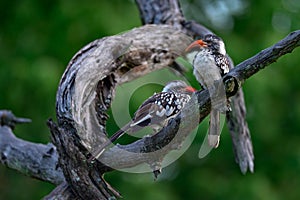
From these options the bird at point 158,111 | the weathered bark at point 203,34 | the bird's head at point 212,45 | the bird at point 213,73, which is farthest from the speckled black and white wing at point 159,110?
the weathered bark at point 203,34

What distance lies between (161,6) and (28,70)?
4.78ft

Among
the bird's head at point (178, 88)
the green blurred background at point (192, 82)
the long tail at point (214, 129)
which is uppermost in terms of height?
the bird's head at point (178, 88)

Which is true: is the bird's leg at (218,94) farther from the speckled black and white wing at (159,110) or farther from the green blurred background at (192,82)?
the green blurred background at (192,82)

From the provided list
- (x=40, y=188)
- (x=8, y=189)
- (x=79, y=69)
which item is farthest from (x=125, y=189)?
(x=79, y=69)

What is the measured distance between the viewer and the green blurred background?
5.59 metres

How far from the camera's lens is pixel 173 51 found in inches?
164

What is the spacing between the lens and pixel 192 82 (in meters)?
5.31

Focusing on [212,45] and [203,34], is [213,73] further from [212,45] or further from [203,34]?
[203,34]

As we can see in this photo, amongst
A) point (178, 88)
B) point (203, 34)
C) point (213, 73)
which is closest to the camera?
point (213, 73)

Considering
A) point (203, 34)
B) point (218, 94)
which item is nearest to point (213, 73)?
point (218, 94)

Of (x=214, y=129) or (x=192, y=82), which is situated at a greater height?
(x=214, y=129)

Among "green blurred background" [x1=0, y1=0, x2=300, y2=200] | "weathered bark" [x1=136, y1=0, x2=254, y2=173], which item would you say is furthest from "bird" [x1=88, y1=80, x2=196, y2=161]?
"green blurred background" [x1=0, y1=0, x2=300, y2=200]

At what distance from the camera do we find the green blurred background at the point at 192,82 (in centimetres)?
559

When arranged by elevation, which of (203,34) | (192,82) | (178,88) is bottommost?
(192,82)
